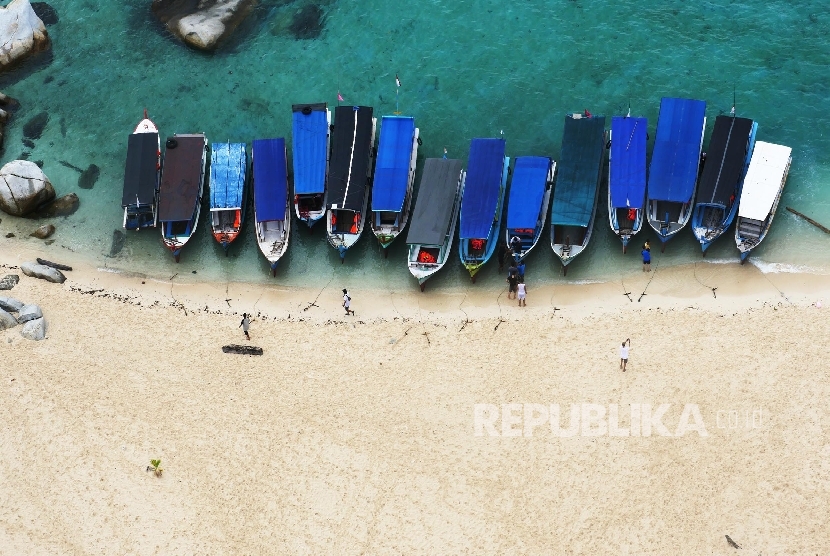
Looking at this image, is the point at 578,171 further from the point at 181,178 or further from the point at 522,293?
the point at 181,178

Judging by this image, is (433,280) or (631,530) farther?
(433,280)

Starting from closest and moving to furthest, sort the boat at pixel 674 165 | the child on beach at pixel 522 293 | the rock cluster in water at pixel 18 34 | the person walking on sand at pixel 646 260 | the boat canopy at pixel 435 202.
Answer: the child on beach at pixel 522 293 → the person walking on sand at pixel 646 260 → the boat canopy at pixel 435 202 → the boat at pixel 674 165 → the rock cluster in water at pixel 18 34

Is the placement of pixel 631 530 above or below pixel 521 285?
below

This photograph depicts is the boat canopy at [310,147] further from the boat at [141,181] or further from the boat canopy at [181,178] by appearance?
the boat at [141,181]

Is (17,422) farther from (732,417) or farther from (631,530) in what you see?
(732,417)

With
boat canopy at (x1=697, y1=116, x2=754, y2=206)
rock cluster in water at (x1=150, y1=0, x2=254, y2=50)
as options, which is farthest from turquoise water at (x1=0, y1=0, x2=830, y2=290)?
boat canopy at (x1=697, y1=116, x2=754, y2=206)

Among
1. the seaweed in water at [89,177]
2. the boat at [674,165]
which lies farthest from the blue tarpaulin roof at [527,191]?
the seaweed in water at [89,177]

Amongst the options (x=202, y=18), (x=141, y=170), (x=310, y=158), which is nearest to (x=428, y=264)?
(x=310, y=158)

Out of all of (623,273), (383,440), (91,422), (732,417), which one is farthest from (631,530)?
(91,422)
